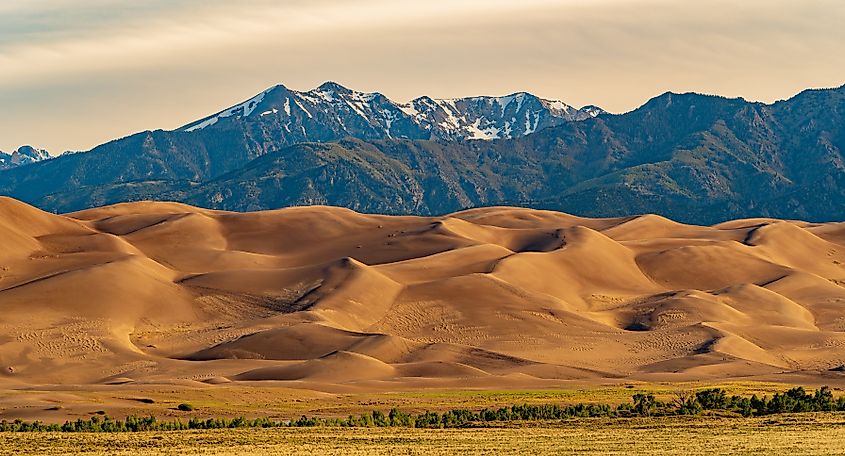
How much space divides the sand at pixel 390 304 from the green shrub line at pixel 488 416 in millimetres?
25108

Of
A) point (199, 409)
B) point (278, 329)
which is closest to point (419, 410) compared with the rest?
point (199, 409)

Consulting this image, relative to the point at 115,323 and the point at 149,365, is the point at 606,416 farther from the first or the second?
the point at 115,323

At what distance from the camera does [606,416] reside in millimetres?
67750

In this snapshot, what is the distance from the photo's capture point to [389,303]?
137125 mm

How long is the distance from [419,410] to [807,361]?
187ft

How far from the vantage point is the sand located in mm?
109000

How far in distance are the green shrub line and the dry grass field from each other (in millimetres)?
3284

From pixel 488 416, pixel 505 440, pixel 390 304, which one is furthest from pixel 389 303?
pixel 505 440

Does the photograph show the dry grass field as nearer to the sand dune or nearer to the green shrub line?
the green shrub line

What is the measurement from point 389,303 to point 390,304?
0.28 metres

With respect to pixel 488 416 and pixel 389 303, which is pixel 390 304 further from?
pixel 488 416

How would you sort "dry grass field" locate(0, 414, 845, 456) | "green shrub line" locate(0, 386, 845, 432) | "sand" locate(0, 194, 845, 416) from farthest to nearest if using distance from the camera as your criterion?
"sand" locate(0, 194, 845, 416)
"green shrub line" locate(0, 386, 845, 432)
"dry grass field" locate(0, 414, 845, 456)

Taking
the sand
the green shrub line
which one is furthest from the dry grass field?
the sand

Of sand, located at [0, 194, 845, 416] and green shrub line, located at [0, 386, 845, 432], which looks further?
sand, located at [0, 194, 845, 416]
